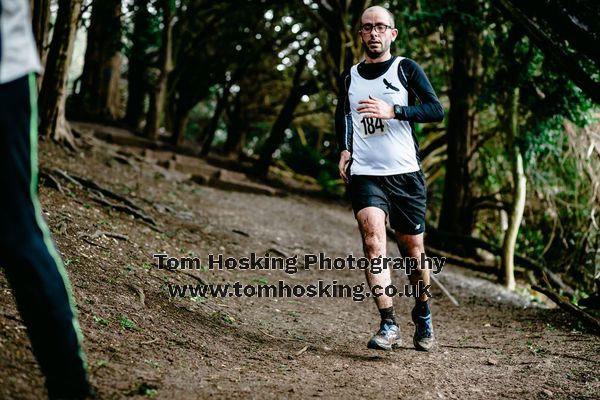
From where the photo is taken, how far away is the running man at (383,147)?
149 inches

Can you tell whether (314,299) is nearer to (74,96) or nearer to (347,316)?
(347,316)

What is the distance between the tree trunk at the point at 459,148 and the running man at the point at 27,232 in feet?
28.3

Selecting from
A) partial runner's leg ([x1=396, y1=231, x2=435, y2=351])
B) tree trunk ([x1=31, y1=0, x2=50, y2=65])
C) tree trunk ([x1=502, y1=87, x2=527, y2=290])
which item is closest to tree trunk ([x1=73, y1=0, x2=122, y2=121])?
tree trunk ([x1=31, y1=0, x2=50, y2=65])

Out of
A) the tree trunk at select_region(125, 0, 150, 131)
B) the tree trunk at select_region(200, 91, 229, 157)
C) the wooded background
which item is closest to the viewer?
the wooded background

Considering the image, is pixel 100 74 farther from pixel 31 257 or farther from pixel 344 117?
pixel 31 257

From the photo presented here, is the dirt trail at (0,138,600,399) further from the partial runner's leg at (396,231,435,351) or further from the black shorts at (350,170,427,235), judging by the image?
the black shorts at (350,170,427,235)

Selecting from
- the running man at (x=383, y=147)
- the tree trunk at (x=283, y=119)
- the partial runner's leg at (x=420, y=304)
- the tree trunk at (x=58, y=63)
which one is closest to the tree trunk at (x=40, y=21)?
the tree trunk at (x=58, y=63)

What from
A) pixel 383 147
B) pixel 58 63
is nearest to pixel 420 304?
pixel 383 147

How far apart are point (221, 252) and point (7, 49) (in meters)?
5.08

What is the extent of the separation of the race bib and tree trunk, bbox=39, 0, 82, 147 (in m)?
5.58

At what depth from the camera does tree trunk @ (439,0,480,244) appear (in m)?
9.67

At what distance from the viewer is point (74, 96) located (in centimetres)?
1569

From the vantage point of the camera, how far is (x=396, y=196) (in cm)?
390

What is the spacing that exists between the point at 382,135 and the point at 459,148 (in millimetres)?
6455
